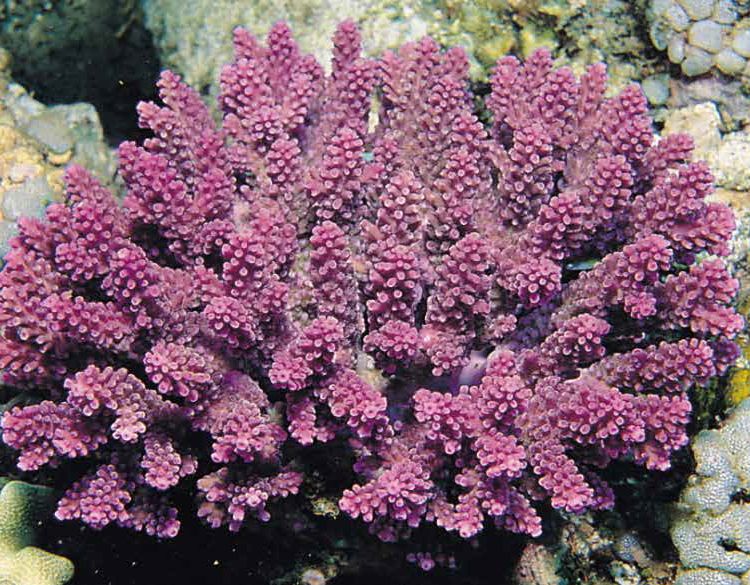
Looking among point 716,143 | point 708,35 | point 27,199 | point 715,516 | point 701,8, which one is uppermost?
point 701,8

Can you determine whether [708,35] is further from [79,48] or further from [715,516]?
[79,48]

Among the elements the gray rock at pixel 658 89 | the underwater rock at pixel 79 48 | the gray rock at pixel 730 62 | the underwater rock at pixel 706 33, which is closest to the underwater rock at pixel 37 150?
the underwater rock at pixel 79 48

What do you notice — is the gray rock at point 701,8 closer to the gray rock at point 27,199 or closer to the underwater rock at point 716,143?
the underwater rock at point 716,143

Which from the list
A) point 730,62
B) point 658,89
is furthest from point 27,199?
point 730,62

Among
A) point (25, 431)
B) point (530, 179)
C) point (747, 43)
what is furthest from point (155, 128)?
point (747, 43)

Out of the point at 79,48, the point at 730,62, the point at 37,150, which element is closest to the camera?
the point at 730,62

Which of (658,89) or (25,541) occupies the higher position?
(658,89)
